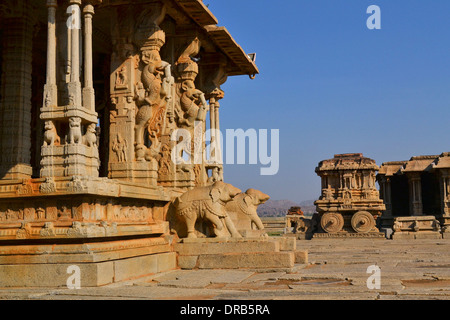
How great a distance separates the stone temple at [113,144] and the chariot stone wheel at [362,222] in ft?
41.4

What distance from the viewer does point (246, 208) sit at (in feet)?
42.0

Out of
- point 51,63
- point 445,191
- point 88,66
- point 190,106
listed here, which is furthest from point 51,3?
point 445,191

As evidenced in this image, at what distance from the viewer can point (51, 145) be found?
8406 millimetres

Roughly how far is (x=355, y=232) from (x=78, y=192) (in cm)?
2113

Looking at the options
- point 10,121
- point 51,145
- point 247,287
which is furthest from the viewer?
point 10,121

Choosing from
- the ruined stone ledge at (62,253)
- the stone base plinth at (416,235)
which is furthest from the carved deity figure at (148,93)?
the stone base plinth at (416,235)

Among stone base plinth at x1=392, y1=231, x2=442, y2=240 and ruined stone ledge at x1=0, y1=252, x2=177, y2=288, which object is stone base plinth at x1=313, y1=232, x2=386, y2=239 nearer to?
stone base plinth at x1=392, y1=231, x2=442, y2=240

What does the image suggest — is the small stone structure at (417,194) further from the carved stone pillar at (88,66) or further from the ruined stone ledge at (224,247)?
the carved stone pillar at (88,66)

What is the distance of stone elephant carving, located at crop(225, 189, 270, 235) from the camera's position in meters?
12.8

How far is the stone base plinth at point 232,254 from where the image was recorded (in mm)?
10234

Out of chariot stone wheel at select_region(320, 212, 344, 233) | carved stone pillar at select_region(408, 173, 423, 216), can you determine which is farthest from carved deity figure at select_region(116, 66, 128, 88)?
carved stone pillar at select_region(408, 173, 423, 216)

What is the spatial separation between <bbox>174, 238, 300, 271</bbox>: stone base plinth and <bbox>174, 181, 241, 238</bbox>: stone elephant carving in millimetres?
284
